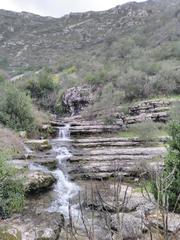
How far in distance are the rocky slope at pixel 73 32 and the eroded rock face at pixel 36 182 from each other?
56.9m

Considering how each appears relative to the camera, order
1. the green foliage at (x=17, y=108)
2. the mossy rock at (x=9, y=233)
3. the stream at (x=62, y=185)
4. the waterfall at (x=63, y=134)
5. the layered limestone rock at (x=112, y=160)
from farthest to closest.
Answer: the waterfall at (x=63, y=134) → the green foliage at (x=17, y=108) → the layered limestone rock at (x=112, y=160) → the stream at (x=62, y=185) → the mossy rock at (x=9, y=233)

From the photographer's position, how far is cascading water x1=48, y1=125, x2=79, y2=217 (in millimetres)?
16922

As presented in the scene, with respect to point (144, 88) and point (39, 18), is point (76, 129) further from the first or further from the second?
point (39, 18)

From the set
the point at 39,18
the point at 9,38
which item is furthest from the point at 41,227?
the point at 39,18

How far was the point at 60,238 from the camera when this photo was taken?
42.8ft

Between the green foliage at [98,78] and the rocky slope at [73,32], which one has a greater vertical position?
the rocky slope at [73,32]

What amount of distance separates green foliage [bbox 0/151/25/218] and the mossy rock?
198 centimetres

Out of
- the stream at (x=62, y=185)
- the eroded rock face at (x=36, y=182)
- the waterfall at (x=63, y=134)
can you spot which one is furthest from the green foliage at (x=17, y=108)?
the eroded rock face at (x=36, y=182)

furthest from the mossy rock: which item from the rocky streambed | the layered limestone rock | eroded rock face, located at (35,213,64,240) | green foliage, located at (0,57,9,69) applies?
green foliage, located at (0,57,9,69)

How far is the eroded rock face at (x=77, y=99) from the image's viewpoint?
51.5m

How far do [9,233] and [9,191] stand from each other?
356 centimetres

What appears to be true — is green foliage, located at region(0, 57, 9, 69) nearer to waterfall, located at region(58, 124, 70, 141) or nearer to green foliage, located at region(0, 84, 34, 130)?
waterfall, located at region(58, 124, 70, 141)

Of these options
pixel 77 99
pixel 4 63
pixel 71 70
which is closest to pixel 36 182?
pixel 77 99

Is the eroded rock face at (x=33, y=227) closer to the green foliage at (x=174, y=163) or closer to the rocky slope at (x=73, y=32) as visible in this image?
the green foliage at (x=174, y=163)
